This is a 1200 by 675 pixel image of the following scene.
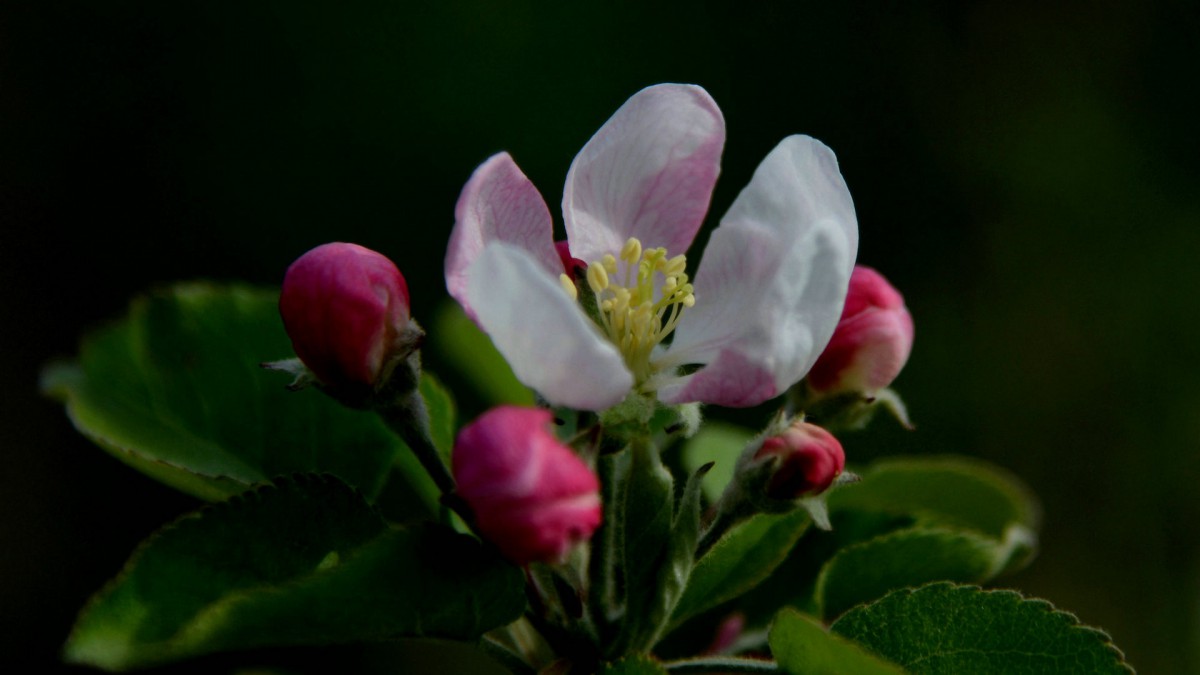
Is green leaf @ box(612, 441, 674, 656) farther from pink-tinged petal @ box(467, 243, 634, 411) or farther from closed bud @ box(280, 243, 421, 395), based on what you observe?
closed bud @ box(280, 243, 421, 395)

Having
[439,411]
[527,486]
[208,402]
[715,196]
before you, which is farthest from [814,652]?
[715,196]

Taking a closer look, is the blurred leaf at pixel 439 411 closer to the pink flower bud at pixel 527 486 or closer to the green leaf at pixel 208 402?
the green leaf at pixel 208 402

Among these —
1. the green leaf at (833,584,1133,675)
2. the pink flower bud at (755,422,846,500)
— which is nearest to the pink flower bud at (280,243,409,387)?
the pink flower bud at (755,422,846,500)

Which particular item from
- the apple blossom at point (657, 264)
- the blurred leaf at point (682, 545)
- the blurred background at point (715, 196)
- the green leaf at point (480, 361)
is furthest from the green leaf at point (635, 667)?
the blurred background at point (715, 196)

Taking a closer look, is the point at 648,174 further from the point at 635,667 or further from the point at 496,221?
the point at 635,667

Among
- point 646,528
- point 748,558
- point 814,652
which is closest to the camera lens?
point 814,652
